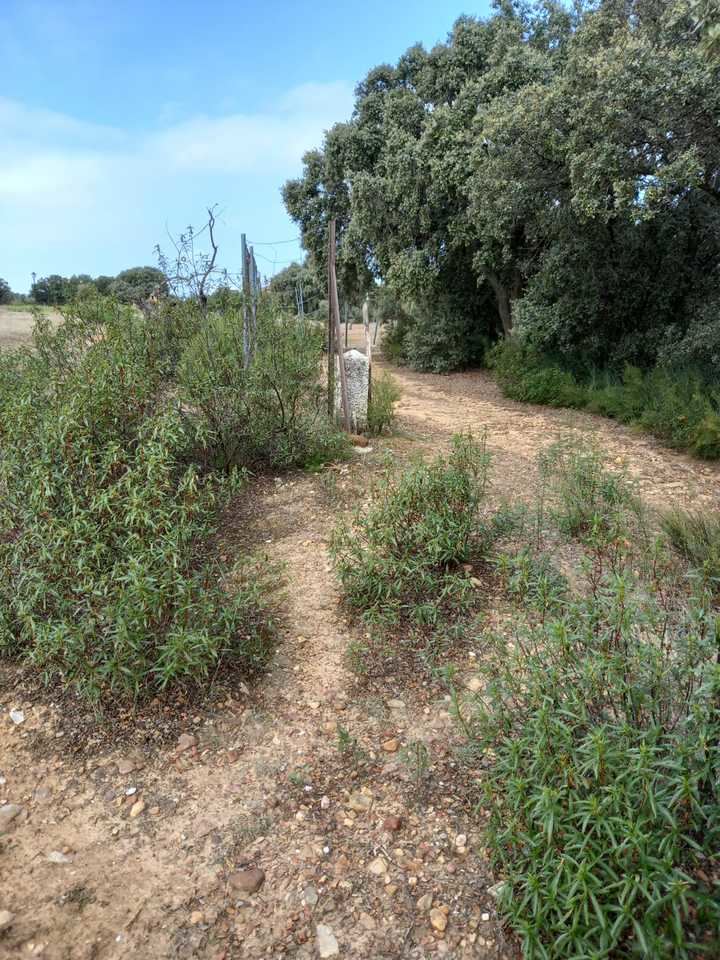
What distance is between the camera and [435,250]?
11.8 metres

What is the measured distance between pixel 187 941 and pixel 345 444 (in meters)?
4.25

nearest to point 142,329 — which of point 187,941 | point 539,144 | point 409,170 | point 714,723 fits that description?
point 187,941

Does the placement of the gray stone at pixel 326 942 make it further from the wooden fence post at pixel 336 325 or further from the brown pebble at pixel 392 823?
the wooden fence post at pixel 336 325

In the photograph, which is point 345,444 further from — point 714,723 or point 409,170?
point 409,170

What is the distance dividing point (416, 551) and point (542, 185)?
6.63m

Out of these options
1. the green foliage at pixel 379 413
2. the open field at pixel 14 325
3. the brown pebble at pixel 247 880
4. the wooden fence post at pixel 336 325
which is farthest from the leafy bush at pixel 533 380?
the brown pebble at pixel 247 880

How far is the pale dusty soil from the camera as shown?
1.82m

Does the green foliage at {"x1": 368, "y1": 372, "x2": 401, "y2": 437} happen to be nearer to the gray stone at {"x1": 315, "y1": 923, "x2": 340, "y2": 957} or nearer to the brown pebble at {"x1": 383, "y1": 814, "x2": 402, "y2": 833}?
the brown pebble at {"x1": 383, "y1": 814, "x2": 402, "y2": 833}

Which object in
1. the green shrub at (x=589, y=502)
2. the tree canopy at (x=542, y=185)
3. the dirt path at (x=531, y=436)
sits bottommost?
the dirt path at (x=531, y=436)

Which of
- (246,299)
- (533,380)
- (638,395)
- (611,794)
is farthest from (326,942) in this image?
(533,380)

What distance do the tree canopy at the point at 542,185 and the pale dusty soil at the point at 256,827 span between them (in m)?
4.52

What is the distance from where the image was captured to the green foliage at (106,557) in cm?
254

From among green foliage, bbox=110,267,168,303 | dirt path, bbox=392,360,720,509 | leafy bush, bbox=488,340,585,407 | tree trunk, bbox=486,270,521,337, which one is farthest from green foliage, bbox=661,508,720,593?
tree trunk, bbox=486,270,521,337

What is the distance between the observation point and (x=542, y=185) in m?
8.23
